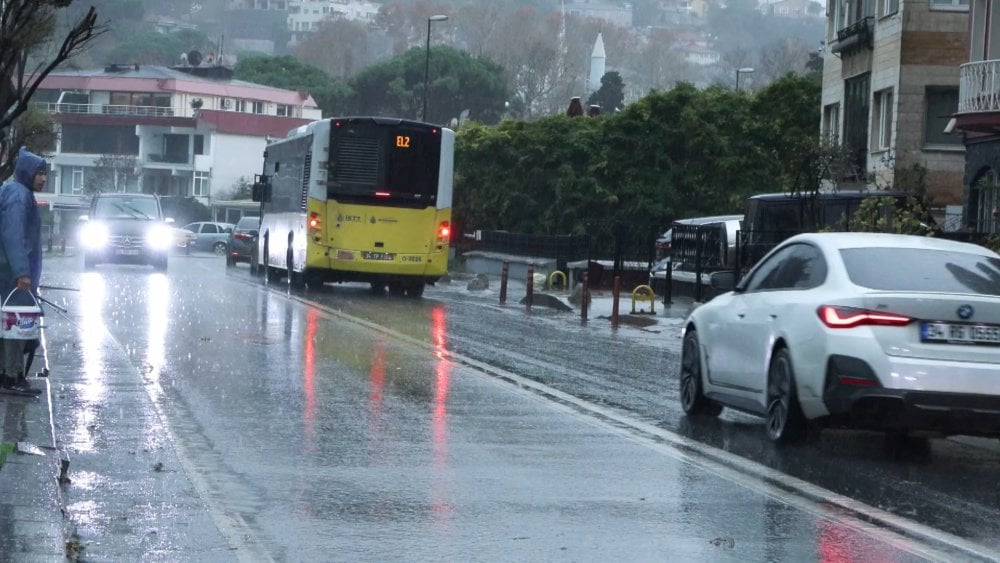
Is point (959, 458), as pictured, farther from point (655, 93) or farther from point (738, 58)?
point (738, 58)

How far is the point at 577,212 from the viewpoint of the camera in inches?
2200

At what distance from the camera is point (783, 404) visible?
470 inches

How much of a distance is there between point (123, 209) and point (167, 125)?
77.9 meters

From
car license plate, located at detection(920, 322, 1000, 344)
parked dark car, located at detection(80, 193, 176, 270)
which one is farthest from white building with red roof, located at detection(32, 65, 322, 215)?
car license plate, located at detection(920, 322, 1000, 344)

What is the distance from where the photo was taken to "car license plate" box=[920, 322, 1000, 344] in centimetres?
1103

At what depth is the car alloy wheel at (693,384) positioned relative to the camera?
45.4ft

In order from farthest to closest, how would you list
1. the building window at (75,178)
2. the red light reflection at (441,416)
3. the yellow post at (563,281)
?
the building window at (75,178), the yellow post at (563,281), the red light reflection at (441,416)

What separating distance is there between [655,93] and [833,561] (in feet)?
160

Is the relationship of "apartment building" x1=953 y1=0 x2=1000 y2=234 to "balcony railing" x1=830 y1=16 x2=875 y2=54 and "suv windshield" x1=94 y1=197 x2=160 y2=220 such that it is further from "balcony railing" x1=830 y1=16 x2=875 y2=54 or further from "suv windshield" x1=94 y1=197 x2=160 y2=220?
"suv windshield" x1=94 y1=197 x2=160 y2=220

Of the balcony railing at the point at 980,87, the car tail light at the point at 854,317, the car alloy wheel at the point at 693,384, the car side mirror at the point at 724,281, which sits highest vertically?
the balcony railing at the point at 980,87

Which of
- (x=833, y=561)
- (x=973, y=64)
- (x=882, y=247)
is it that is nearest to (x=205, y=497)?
(x=833, y=561)

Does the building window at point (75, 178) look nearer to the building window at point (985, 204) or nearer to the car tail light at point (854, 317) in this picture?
the building window at point (985, 204)

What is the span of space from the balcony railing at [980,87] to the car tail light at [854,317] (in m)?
19.9

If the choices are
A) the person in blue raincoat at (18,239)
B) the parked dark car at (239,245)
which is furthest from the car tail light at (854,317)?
the parked dark car at (239,245)
